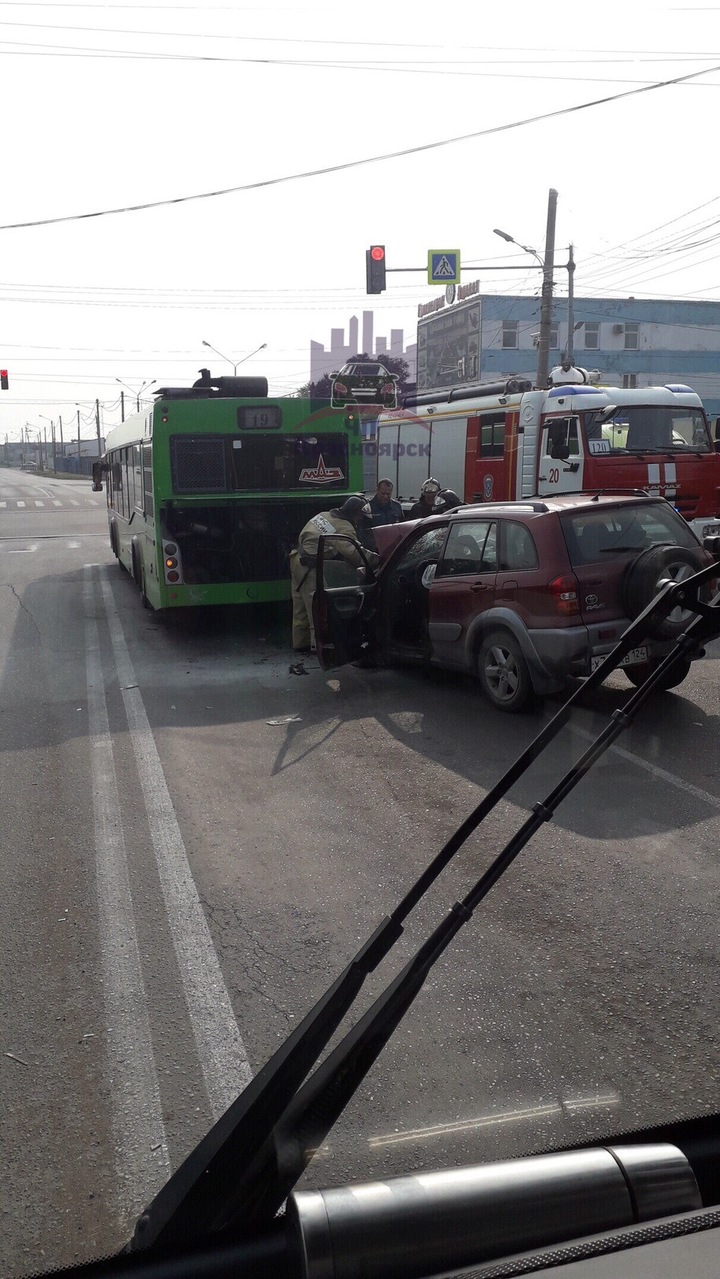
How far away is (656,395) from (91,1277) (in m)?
14.8

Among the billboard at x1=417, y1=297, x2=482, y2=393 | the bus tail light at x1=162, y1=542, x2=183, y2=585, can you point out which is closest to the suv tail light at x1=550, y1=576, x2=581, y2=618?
the bus tail light at x1=162, y1=542, x2=183, y2=585

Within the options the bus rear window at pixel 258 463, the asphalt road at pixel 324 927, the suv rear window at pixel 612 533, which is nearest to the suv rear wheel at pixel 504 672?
the asphalt road at pixel 324 927

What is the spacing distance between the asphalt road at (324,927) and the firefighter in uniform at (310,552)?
1728mm

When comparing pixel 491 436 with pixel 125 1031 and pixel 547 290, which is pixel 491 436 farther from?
pixel 125 1031

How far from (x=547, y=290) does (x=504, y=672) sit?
1813 cm

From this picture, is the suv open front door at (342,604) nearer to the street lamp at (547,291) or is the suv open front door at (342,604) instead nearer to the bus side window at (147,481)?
the bus side window at (147,481)

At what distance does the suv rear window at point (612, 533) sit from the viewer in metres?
7.85

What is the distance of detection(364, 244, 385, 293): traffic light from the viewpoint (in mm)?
23094

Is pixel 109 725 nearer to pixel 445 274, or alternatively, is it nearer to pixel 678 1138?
pixel 678 1138

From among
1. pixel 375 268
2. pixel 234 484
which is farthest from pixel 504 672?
pixel 375 268

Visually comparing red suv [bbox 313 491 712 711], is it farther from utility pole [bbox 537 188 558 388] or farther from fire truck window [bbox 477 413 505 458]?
utility pole [bbox 537 188 558 388]

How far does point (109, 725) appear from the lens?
27.3 feet

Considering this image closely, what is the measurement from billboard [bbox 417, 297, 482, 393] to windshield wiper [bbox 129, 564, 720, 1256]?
54.3m

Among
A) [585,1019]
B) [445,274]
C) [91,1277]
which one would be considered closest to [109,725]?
[585,1019]
